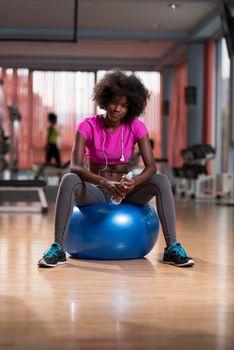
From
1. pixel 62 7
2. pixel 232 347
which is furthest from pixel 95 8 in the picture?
pixel 232 347

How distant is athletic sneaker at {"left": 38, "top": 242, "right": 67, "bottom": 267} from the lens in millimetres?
3035

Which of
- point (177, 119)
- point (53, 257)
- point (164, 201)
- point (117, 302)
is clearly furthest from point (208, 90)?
point (117, 302)

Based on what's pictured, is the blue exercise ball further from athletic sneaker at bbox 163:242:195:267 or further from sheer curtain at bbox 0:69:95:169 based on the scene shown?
sheer curtain at bbox 0:69:95:169

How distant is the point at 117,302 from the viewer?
2285 mm

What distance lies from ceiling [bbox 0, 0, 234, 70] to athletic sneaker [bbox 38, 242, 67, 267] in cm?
439

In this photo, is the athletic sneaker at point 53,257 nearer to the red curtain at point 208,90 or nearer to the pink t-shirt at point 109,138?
the pink t-shirt at point 109,138

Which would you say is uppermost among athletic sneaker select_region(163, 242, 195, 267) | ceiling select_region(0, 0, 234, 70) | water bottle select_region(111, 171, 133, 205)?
ceiling select_region(0, 0, 234, 70)

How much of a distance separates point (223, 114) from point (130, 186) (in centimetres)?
759

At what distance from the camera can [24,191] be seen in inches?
272

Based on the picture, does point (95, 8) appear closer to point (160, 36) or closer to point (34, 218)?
point (160, 36)

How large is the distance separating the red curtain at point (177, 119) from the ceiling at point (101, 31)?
38cm

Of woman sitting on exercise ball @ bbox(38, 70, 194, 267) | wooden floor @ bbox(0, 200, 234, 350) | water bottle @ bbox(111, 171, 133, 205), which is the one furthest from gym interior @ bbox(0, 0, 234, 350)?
water bottle @ bbox(111, 171, 133, 205)

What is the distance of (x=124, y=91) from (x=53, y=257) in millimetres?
843

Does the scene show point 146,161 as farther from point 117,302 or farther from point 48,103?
point 48,103
